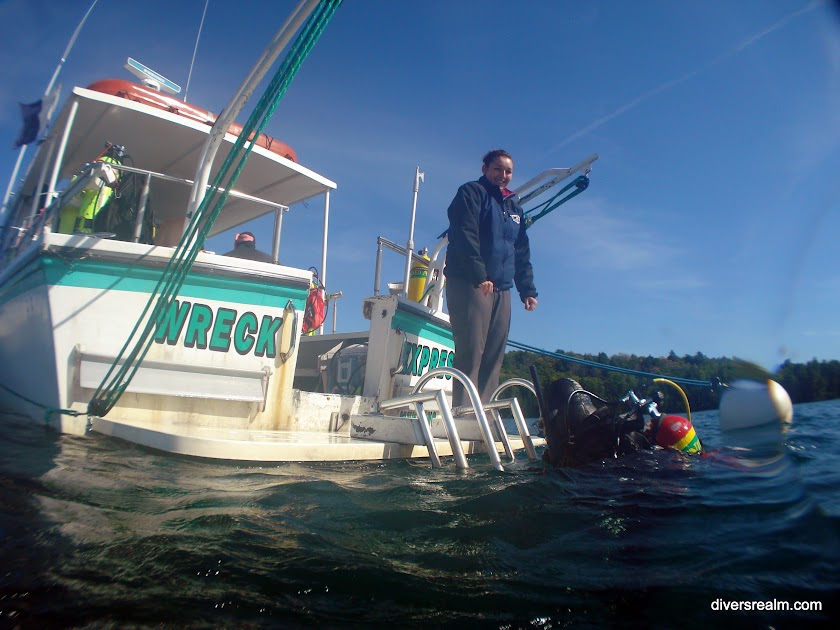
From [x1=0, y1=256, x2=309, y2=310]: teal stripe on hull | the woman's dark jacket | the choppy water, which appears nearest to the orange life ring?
[x1=0, y1=256, x2=309, y2=310]: teal stripe on hull

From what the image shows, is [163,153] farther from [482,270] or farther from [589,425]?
[589,425]

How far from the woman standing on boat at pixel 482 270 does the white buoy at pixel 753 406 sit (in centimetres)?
176

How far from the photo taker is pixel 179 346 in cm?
346

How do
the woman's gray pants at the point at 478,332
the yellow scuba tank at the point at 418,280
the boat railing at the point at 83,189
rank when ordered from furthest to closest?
the yellow scuba tank at the point at 418,280 < the woman's gray pants at the point at 478,332 < the boat railing at the point at 83,189

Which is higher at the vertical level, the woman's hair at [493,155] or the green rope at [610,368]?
the woman's hair at [493,155]

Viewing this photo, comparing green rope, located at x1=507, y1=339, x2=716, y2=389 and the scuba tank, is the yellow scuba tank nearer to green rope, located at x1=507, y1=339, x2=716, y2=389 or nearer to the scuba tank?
green rope, located at x1=507, y1=339, x2=716, y2=389

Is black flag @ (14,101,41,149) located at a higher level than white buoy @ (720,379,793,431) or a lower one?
higher

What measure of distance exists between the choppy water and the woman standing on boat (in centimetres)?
156

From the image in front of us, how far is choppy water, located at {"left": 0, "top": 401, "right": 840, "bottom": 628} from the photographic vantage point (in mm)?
1091

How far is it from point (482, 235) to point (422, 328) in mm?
1306

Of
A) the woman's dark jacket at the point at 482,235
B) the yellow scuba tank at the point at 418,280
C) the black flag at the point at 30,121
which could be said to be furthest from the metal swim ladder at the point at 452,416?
the black flag at the point at 30,121

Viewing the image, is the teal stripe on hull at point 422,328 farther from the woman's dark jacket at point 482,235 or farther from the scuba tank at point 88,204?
the scuba tank at point 88,204

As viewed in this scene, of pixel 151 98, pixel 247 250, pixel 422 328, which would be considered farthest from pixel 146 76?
pixel 422 328

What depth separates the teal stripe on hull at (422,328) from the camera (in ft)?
14.9
